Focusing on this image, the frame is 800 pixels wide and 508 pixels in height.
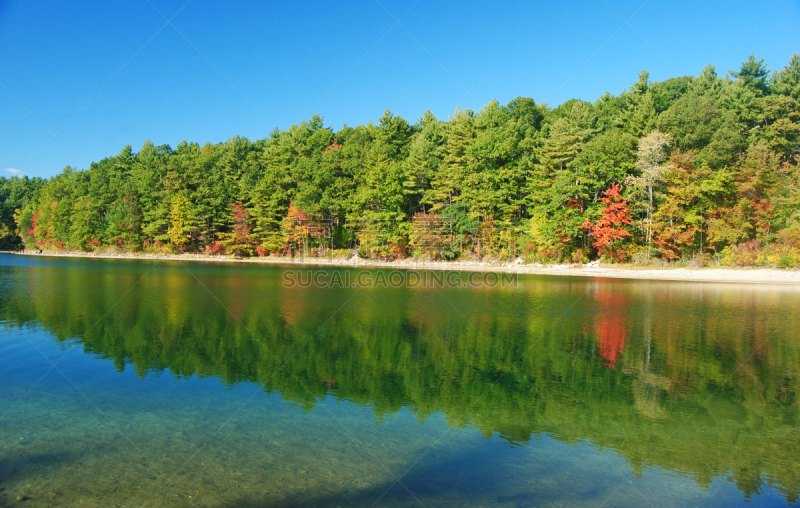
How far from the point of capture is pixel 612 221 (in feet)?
120

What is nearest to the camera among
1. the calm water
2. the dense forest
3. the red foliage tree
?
the calm water

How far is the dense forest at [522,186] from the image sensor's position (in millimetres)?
34938

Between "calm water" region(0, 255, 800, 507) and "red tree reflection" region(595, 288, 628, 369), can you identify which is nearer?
"calm water" region(0, 255, 800, 507)

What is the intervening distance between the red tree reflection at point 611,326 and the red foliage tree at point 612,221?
14998 mm

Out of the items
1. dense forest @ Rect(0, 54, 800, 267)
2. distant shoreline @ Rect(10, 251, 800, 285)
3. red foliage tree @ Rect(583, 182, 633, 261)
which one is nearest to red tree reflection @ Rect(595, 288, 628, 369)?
distant shoreline @ Rect(10, 251, 800, 285)

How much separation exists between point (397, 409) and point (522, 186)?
39269 mm

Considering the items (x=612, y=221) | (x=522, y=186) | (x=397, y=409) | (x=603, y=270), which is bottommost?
(x=397, y=409)

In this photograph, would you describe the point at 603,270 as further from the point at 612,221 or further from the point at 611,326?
the point at 611,326

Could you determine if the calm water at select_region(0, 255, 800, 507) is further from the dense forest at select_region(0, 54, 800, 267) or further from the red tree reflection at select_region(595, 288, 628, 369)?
the dense forest at select_region(0, 54, 800, 267)

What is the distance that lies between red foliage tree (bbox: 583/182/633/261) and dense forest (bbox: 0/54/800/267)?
0.36ft

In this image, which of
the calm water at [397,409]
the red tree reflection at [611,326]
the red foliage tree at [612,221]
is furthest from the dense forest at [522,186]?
the calm water at [397,409]

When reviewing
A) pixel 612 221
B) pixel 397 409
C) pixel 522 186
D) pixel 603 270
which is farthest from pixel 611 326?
pixel 522 186

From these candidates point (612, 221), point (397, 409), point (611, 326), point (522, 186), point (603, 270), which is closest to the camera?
point (397, 409)

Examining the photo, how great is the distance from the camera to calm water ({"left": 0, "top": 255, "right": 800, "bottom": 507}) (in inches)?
214
